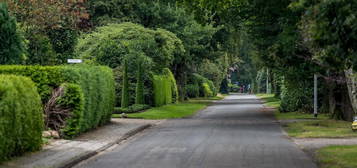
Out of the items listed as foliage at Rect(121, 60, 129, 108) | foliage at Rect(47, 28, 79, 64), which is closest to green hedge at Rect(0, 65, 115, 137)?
foliage at Rect(121, 60, 129, 108)

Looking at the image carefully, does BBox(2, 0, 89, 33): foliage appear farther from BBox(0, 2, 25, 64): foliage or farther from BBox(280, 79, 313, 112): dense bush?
BBox(280, 79, 313, 112): dense bush

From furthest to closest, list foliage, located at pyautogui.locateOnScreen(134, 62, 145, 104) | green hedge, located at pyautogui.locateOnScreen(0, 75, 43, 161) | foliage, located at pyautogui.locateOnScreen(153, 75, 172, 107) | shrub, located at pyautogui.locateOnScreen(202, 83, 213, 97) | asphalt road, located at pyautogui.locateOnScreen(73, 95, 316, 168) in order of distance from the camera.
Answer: shrub, located at pyautogui.locateOnScreen(202, 83, 213, 97) → foliage, located at pyautogui.locateOnScreen(153, 75, 172, 107) → foliage, located at pyautogui.locateOnScreen(134, 62, 145, 104) → asphalt road, located at pyautogui.locateOnScreen(73, 95, 316, 168) → green hedge, located at pyautogui.locateOnScreen(0, 75, 43, 161)

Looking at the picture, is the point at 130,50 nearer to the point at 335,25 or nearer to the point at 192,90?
the point at 335,25

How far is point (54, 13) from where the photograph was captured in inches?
1495

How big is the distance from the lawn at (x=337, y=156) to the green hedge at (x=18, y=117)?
6892 mm

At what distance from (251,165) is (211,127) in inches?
544

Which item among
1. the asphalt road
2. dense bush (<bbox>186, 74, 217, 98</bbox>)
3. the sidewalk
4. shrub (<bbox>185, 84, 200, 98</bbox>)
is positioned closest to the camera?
the sidewalk

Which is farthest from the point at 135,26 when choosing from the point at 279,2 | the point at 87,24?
the point at 279,2

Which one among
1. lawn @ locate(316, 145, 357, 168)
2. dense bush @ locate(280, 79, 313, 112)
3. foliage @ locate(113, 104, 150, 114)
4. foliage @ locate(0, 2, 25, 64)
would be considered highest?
foliage @ locate(0, 2, 25, 64)

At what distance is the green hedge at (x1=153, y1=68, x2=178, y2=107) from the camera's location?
158ft

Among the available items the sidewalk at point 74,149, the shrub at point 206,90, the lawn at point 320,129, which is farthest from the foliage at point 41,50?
the shrub at point 206,90

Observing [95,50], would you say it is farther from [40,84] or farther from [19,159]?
[19,159]

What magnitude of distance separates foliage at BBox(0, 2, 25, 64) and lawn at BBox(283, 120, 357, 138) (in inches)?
428

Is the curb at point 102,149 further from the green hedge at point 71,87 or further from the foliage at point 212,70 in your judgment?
the foliage at point 212,70
